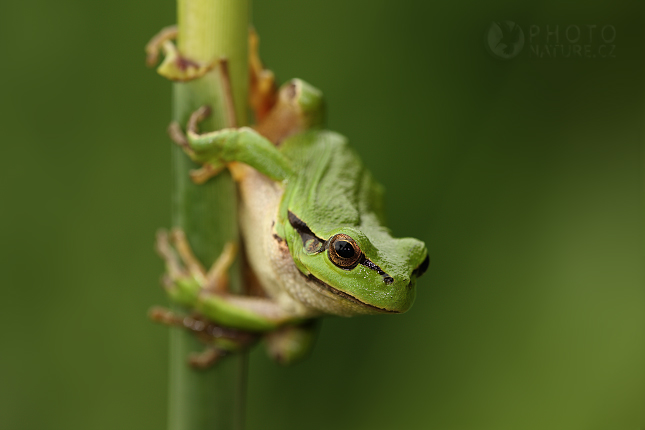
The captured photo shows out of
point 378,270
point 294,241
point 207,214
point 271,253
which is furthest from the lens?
point 271,253

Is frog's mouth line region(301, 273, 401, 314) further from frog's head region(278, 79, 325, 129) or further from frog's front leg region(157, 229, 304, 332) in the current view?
frog's head region(278, 79, 325, 129)

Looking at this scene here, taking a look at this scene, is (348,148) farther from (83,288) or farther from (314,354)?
(83,288)

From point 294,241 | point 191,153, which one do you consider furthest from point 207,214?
point 294,241

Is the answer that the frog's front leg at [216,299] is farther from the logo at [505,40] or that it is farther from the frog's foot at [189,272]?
the logo at [505,40]

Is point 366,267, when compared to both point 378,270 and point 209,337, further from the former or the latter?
point 209,337

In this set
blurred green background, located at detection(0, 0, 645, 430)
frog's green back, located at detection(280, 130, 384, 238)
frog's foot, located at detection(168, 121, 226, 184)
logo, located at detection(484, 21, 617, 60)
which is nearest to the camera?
frog's foot, located at detection(168, 121, 226, 184)

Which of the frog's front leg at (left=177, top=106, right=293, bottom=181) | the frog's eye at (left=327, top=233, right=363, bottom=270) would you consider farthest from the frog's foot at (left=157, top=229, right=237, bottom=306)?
the frog's eye at (left=327, top=233, right=363, bottom=270)
